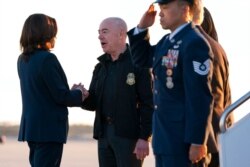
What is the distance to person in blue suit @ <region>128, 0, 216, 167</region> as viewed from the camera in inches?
261

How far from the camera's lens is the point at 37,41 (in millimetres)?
8070

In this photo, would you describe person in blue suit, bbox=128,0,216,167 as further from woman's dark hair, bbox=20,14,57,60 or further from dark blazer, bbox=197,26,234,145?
woman's dark hair, bbox=20,14,57,60

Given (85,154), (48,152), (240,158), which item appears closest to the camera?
(240,158)

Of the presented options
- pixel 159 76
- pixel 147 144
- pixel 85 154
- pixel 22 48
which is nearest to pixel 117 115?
pixel 147 144

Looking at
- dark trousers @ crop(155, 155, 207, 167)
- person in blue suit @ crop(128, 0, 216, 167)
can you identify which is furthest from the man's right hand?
dark trousers @ crop(155, 155, 207, 167)

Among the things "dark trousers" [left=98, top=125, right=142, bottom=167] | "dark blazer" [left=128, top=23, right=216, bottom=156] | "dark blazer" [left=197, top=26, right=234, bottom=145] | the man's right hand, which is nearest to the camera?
"dark blazer" [left=128, top=23, right=216, bottom=156]

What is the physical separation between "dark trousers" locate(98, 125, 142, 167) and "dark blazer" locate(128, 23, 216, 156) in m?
1.32

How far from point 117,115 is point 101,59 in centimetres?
46

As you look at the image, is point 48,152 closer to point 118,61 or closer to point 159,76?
point 118,61

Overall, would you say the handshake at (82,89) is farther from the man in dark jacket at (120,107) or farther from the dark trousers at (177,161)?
the dark trousers at (177,161)

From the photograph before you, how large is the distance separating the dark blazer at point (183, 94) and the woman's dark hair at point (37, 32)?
129cm

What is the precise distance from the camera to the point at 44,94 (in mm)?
8031

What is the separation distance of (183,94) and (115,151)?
1.58m

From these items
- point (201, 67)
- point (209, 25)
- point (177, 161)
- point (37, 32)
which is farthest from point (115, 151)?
point (201, 67)
